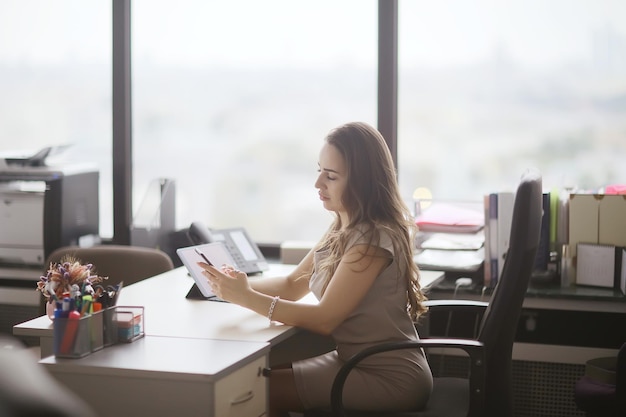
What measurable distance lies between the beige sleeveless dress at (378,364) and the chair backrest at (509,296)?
208 millimetres

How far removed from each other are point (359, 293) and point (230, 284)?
0.36 meters

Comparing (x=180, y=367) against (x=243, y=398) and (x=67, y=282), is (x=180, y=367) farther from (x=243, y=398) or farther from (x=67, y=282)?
(x=67, y=282)

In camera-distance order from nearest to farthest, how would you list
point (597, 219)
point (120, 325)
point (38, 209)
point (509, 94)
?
point (120, 325), point (597, 219), point (509, 94), point (38, 209)

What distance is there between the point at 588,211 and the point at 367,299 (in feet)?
3.74

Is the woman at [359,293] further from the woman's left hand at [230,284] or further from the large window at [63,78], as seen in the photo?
the large window at [63,78]

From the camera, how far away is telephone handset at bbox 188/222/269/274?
3.06 meters

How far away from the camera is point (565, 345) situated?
3.03 meters

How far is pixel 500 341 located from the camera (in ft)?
6.93

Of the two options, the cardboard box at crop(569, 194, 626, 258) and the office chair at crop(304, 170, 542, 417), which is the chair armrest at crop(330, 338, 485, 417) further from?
the cardboard box at crop(569, 194, 626, 258)

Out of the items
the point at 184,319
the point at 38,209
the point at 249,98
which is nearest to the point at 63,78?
the point at 38,209

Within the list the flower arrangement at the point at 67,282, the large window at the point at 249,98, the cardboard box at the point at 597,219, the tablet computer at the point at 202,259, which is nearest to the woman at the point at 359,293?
the tablet computer at the point at 202,259

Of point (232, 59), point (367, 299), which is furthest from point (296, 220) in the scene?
point (367, 299)

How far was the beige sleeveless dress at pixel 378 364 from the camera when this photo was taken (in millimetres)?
2213

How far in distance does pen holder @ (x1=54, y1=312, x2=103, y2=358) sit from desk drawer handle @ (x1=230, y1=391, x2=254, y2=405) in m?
0.37
